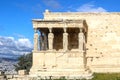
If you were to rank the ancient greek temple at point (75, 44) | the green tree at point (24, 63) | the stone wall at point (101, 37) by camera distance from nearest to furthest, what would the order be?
the ancient greek temple at point (75, 44) → the stone wall at point (101, 37) → the green tree at point (24, 63)

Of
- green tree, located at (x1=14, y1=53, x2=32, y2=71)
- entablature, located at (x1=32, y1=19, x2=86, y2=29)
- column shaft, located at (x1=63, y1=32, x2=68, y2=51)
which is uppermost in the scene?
entablature, located at (x1=32, y1=19, x2=86, y2=29)

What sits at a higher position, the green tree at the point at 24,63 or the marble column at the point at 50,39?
the marble column at the point at 50,39

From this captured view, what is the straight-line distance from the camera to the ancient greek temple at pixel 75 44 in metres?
41.2

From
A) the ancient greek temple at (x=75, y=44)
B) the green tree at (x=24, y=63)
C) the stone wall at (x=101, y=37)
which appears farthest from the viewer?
the green tree at (x=24, y=63)

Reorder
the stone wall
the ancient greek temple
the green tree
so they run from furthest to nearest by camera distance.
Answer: the green tree, the stone wall, the ancient greek temple

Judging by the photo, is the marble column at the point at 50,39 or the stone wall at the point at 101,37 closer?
the marble column at the point at 50,39

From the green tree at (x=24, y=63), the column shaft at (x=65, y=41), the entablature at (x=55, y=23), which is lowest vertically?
the green tree at (x=24, y=63)

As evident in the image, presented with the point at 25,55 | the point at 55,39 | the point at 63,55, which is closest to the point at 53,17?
the point at 55,39

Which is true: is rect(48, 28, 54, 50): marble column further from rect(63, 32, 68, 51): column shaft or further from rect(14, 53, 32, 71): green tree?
rect(14, 53, 32, 71): green tree

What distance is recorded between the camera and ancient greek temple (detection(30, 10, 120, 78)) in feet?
135

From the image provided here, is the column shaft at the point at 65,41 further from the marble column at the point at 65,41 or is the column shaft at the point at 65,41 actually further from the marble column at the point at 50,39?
the marble column at the point at 50,39

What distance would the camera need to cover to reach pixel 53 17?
45.3 meters

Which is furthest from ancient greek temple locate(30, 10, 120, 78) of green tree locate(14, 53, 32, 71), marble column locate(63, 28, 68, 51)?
green tree locate(14, 53, 32, 71)

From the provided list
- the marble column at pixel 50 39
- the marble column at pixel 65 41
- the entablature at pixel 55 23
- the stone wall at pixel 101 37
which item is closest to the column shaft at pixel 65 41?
the marble column at pixel 65 41
